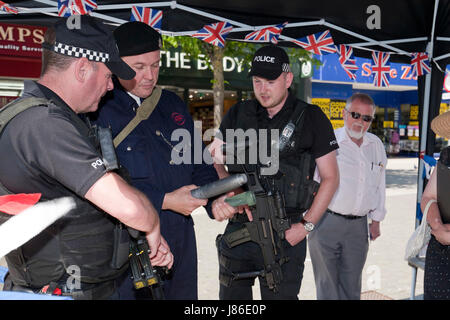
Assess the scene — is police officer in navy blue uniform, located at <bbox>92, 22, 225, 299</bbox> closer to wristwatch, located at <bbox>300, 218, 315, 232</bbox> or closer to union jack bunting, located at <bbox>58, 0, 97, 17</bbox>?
wristwatch, located at <bbox>300, 218, 315, 232</bbox>

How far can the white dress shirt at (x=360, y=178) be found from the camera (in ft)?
11.8

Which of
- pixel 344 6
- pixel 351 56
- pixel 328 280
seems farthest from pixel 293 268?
pixel 351 56

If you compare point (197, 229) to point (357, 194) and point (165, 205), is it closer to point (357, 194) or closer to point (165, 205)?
point (357, 194)

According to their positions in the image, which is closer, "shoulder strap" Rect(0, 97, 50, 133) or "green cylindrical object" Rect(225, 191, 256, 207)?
"shoulder strap" Rect(0, 97, 50, 133)

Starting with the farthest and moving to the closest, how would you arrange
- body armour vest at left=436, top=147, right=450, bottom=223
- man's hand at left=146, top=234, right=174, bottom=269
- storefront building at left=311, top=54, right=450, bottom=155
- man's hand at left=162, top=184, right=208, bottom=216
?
storefront building at left=311, top=54, right=450, bottom=155, body armour vest at left=436, top=147, right=450, bottom=223, man's hand at left=162, top=184, right=208, bottom=216, man's hand at left=146, top=234, right=174, bottom=269

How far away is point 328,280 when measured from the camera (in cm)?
356

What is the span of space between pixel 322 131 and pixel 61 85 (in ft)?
6.13

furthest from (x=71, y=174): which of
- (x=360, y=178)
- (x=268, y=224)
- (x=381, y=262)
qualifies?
(x=381, y=262)

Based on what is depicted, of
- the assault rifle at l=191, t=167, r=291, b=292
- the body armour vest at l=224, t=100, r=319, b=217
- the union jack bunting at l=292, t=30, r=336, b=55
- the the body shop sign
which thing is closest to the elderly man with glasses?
the union jack bunting at l=292, t=30, r=336, b=55

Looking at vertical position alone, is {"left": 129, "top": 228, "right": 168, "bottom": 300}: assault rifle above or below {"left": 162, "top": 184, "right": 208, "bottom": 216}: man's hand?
below

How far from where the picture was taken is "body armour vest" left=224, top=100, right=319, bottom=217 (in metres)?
2.70

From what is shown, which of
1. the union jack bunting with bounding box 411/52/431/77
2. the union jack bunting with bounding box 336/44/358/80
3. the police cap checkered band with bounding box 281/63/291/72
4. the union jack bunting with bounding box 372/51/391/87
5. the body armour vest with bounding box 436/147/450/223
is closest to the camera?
the body armour vest with bounding box 436/147/450/223

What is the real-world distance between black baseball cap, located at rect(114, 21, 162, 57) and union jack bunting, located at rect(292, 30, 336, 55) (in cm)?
249

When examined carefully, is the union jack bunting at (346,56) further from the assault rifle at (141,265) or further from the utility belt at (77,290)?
the utility belt at (77,290)
